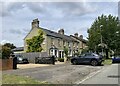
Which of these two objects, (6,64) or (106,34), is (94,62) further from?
(106,34)

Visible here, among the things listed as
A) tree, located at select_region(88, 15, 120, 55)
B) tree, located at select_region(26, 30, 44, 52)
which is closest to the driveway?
tree, located at select_region(26, 30, 44, 52)

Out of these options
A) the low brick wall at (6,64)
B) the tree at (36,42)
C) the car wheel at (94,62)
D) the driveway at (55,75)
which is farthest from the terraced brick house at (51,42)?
the driveway at (55,75)

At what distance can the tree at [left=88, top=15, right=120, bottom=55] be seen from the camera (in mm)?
77750

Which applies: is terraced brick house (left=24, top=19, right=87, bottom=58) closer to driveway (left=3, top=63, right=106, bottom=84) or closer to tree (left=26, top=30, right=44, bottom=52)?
tree (left=26, top=30, right=44, bottom=52)

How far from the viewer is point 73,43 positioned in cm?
8419

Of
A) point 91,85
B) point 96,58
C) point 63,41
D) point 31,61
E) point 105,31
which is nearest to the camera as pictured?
point 91,85

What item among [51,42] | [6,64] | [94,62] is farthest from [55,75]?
[51,42]

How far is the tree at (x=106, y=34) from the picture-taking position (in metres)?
77.8

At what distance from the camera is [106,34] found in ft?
259

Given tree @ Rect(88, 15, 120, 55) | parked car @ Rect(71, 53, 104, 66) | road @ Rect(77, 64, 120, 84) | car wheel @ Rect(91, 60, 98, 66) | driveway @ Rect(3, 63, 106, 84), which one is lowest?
road @ Rect(77, 64, 120, 84)

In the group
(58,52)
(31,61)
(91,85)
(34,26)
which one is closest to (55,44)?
(58,52)

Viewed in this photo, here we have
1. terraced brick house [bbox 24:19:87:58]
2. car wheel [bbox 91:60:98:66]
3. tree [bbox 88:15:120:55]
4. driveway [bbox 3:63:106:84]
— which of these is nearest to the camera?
driveway [bbox 3:63:106:84]

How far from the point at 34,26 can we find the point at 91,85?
174 ft

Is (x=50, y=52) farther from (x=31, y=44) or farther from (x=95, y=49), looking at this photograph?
(x=95, y=49)
